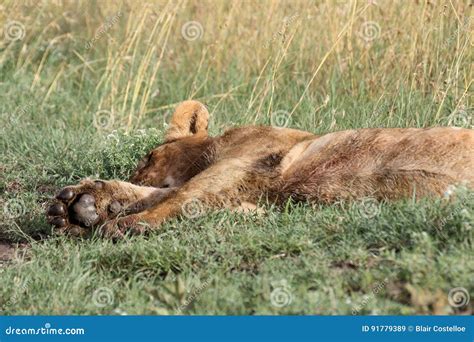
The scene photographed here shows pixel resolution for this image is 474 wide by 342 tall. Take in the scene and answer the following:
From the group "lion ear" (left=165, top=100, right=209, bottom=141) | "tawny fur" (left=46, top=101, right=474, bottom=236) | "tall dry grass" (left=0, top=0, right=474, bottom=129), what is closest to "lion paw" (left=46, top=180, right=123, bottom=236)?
"tawny fur" (left=46, top=101, right=474, bottom=236)

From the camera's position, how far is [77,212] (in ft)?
19.7

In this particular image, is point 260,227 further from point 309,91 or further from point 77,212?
point 309,91

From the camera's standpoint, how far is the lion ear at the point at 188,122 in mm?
6930

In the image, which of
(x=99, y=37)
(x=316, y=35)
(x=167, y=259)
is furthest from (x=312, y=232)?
(x=99, y=37)

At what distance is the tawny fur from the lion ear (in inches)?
15.9

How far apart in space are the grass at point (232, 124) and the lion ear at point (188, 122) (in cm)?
72

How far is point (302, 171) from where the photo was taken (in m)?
5.98

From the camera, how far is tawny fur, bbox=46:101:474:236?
5.63 meters

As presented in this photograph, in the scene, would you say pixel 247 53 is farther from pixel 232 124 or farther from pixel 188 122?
pixel 188 122

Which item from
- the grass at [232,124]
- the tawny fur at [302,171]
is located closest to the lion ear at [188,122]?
the tawny fur at [302,171]

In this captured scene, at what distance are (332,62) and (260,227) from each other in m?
3.74

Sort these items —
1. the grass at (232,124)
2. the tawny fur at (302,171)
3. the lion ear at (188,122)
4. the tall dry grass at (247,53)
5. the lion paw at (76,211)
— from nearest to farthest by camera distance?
the grass at (232,124)
the tawny fur at (302,171)
the lion paw at (76,211)
the lion ear at (188,122)
the tall dry grass at (247,53)

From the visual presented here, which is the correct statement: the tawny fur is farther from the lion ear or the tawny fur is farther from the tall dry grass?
the tall dry grass

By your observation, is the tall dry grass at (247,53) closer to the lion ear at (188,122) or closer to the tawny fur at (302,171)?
the lion ear at (188,122)
